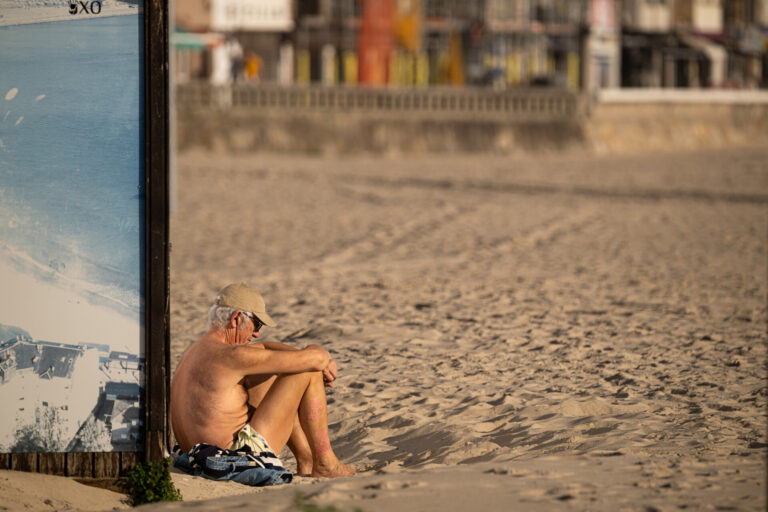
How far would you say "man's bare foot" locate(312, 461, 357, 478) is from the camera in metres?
5.76

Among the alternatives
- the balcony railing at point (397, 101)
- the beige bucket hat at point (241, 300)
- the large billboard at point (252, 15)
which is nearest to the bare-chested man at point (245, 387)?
the beige bucket hat at point (241, 300)

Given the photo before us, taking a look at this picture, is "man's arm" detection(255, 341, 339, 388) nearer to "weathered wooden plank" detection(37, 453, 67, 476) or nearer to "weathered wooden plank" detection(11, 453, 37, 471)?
"weathered wooden plank" detection(37, 453, 67, 476)

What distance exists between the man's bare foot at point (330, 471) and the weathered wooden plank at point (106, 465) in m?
0.98

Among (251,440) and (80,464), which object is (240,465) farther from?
(80,464)

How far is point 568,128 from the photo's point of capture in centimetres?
3281

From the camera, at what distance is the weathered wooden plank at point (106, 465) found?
5277 mm

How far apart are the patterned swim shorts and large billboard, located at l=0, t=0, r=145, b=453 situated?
19.9 inches

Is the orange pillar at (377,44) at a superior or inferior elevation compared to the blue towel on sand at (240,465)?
superior

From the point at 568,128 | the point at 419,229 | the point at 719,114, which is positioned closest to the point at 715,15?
the point at 719,114

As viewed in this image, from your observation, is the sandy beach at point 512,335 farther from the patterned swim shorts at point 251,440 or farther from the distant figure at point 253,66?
the distant figure at point 253,66

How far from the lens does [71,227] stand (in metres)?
5.27

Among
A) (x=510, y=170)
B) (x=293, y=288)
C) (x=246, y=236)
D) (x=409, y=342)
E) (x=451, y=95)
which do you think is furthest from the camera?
(x=451, y=95)

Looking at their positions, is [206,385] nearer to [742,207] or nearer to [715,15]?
[742,207]

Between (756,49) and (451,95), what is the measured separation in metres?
21.0
